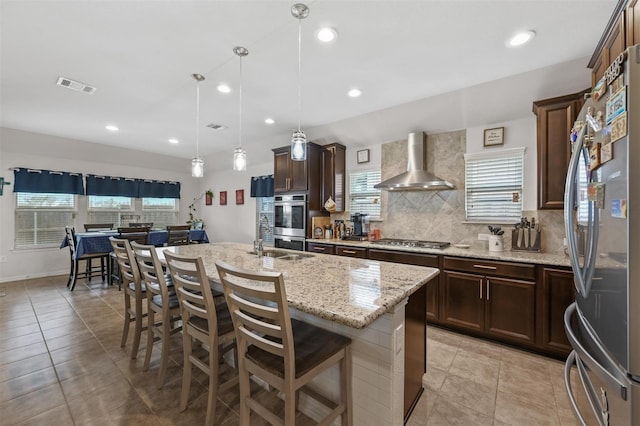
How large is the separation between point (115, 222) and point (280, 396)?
6254 mm

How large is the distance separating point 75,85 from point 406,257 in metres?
4.21

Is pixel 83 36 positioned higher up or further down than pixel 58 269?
higher up

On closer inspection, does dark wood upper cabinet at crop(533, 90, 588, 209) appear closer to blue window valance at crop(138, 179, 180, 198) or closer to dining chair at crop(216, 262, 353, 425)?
dining chair at crop(216, 262, 353, 425)

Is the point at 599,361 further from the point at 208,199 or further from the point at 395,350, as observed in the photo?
the point at 208,199

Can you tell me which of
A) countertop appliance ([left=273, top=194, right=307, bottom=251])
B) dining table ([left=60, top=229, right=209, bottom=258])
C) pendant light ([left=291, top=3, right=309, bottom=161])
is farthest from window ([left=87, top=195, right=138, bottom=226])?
pendant light ([left=291, top=3, right=309, bottom=161])

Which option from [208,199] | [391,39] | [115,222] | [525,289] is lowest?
[525,289]

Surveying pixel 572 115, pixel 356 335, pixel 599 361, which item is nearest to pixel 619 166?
pixel 599 361

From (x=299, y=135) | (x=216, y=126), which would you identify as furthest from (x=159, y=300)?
(x=216, y=126)

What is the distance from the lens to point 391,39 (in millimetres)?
2125

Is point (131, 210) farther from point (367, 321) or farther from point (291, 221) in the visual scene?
point (367, 321)

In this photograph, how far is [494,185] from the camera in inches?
127

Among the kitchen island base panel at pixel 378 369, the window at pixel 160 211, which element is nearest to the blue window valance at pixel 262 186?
the window at pixel 160 211

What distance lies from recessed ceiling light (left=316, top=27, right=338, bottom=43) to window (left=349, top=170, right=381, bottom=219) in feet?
7.52

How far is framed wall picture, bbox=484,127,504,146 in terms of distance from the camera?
3.14 meters
